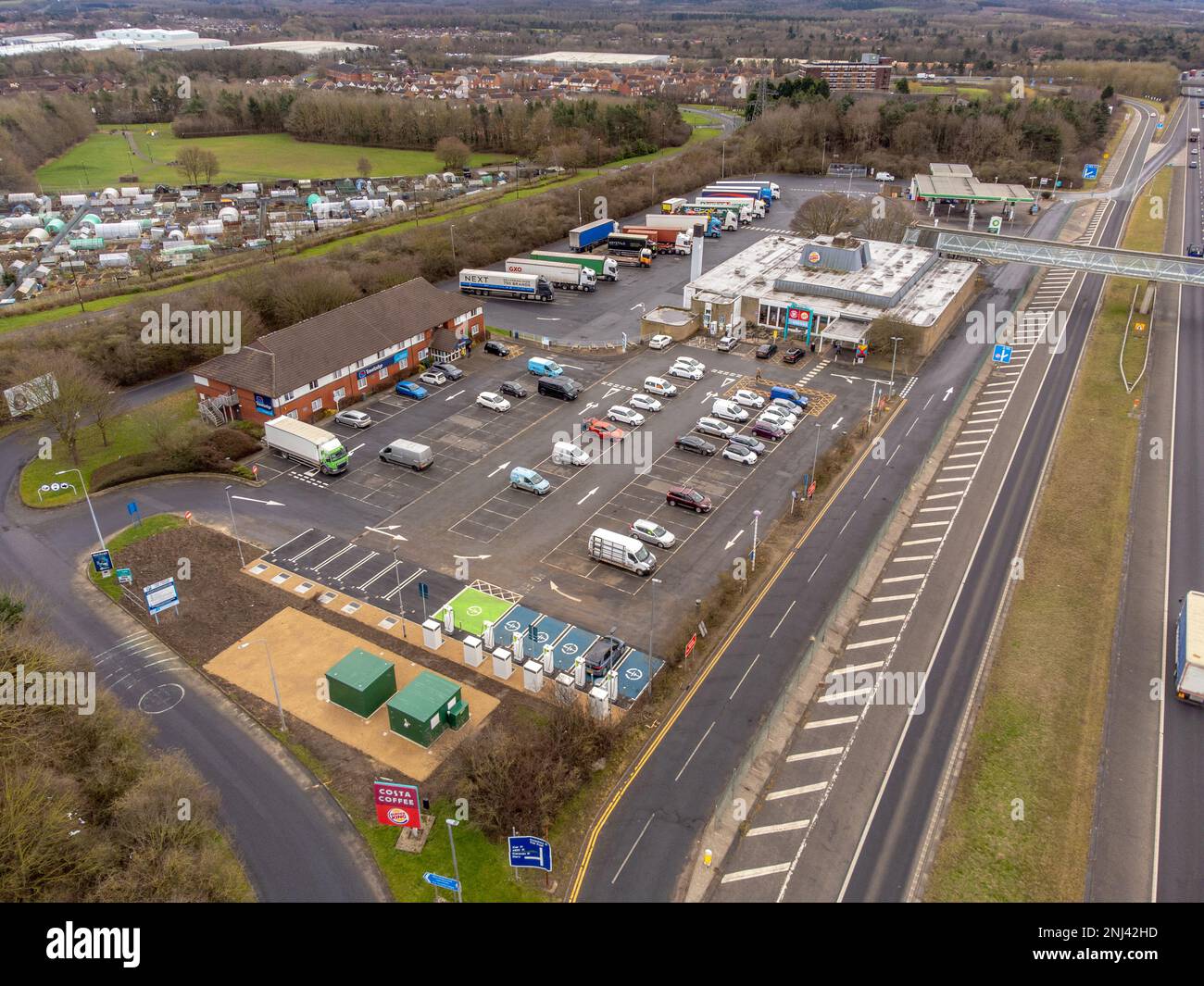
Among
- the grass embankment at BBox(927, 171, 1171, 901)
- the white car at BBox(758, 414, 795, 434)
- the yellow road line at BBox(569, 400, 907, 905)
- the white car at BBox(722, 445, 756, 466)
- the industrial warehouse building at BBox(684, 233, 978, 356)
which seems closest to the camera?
the grass embankment at BBox(927, 171, 1171, 901)

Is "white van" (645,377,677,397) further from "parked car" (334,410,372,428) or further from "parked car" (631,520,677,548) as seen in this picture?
"parked car" (334,410,372,428)

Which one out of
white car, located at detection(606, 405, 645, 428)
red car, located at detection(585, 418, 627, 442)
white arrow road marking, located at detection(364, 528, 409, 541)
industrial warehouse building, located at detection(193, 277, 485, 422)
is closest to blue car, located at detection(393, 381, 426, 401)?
industrial warehouse building, located at detection(193, 277, 485, 422)

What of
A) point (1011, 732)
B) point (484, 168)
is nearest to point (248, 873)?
point (1011, 732)

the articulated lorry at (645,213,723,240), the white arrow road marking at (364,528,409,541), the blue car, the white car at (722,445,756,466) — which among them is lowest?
the white arrow road marking at (364,528,409,541)

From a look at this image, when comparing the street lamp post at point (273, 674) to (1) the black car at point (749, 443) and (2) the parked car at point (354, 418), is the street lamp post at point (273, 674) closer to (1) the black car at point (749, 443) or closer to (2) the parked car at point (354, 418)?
(2) the parked car at point (354, 418)

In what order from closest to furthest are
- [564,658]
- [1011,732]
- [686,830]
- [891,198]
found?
[686,830] → [1011,732] → [564,658] → [891,198]

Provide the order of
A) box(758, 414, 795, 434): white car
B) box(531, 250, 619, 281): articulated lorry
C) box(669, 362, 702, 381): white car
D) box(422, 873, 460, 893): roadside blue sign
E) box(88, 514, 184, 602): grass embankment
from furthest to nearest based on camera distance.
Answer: box(531, 250, 619, 281): articulated lorry < box(669, 362, 702, 381): white car < box(758, 414, 795, 434): white car < box(88, 514, 184, 602): grass embankment < box(422, 873, 460, 893): roadside blue sign

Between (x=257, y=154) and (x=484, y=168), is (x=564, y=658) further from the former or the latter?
(x=257, y=154)

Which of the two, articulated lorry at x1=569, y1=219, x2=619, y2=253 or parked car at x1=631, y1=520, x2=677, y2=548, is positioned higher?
articulated lorry at x1=569, y1=219, x2=619, y2=253

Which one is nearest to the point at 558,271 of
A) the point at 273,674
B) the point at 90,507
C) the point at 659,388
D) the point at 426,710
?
the point at 659,388
